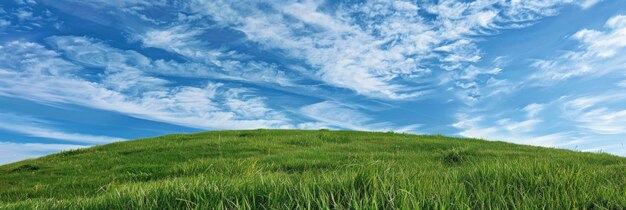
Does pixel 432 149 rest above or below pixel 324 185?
above

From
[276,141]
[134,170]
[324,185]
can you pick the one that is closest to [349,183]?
[324,185]

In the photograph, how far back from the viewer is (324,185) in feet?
12.9

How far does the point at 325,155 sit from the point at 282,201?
1238cm

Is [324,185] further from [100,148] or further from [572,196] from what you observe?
[100,148]

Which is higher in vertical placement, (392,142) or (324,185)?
(392,142)

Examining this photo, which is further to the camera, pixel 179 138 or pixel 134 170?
pixel 179 138

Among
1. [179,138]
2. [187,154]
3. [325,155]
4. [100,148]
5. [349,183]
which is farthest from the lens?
[179,138]

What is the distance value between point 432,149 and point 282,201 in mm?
16529

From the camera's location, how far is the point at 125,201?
4.21 meters

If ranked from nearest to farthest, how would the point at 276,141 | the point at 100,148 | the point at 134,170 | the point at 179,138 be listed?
the point at 134,170
the point at 276,141
the point at 100,148
the point at 179,138

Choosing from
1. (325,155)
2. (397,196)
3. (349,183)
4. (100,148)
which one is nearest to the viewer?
(397,196)

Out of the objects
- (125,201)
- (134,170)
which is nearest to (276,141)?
(134,170)

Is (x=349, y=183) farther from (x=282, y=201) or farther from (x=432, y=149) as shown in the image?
(x=432, y=149)

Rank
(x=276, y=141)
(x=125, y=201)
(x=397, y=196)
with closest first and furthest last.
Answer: (x=397, y=196)
(x=125, y=201)
(x=276, y=141)
